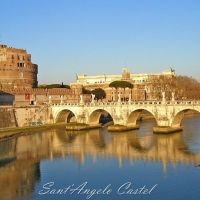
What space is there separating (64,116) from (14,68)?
685 inches

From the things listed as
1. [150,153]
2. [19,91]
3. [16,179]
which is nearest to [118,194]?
[16,179]

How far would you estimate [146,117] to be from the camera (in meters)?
55.7

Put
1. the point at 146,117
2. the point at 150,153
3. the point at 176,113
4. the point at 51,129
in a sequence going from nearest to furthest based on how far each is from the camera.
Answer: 1. the point at 150,153
2. the point at 176,113
3. the point at 51,129
4. the point at 146,117

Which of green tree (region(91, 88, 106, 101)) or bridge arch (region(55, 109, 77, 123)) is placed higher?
green tree (region(91, 88, 106, 101))

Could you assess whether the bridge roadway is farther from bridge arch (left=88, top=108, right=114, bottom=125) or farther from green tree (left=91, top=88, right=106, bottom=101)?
green tree (left=91, top=88, right=106, bottom=101)

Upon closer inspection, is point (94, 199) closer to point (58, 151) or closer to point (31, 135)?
point (58, 151)

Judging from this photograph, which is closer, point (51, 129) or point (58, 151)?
point (58, 151)

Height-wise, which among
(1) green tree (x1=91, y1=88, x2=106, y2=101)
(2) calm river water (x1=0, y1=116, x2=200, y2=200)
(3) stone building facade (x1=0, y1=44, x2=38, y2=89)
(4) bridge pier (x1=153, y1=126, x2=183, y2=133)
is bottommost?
(2) calm river water (x1=0, y1=116, x2=200, y2=200)

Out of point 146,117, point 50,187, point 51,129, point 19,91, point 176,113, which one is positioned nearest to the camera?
point 50,187

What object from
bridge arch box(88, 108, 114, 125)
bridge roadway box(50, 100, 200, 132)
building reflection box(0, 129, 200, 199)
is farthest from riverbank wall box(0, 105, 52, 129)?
bridge arch box(88, 108, 114, 125)

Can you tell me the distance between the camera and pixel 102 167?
23.9 m

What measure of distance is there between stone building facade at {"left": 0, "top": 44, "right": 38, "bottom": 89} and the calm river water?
86.0 feet

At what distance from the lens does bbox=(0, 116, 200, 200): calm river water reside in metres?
18.8

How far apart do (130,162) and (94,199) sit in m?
7.78
